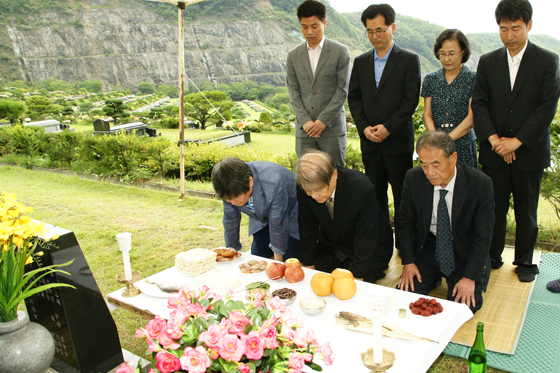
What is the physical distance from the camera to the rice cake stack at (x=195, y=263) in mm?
2182

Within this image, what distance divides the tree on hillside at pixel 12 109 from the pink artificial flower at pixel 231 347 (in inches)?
487

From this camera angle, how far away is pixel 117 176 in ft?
24.4

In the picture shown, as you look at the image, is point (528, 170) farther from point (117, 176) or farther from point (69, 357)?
point (117, 176)

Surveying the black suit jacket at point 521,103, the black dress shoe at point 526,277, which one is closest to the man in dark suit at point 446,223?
the black dress shoe at point 526,277

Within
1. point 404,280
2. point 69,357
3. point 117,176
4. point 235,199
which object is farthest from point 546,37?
point 117,176

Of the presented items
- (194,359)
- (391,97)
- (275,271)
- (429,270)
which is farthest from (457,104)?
(194,359)

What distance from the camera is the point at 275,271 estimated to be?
6.73 ft

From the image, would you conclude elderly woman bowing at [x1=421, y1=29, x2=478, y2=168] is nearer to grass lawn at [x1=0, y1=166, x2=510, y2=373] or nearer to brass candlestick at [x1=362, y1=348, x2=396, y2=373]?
grass lawn at [x1=0, y1=166, x2=510, y2=373]

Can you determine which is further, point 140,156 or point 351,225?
point 140,156

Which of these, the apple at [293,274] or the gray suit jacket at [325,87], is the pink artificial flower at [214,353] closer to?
the apple at [293,274]

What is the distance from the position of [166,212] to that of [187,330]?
463cm

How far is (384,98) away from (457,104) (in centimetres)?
59

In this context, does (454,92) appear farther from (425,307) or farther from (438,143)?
(425,307)

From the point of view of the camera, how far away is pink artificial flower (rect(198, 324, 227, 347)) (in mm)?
943
